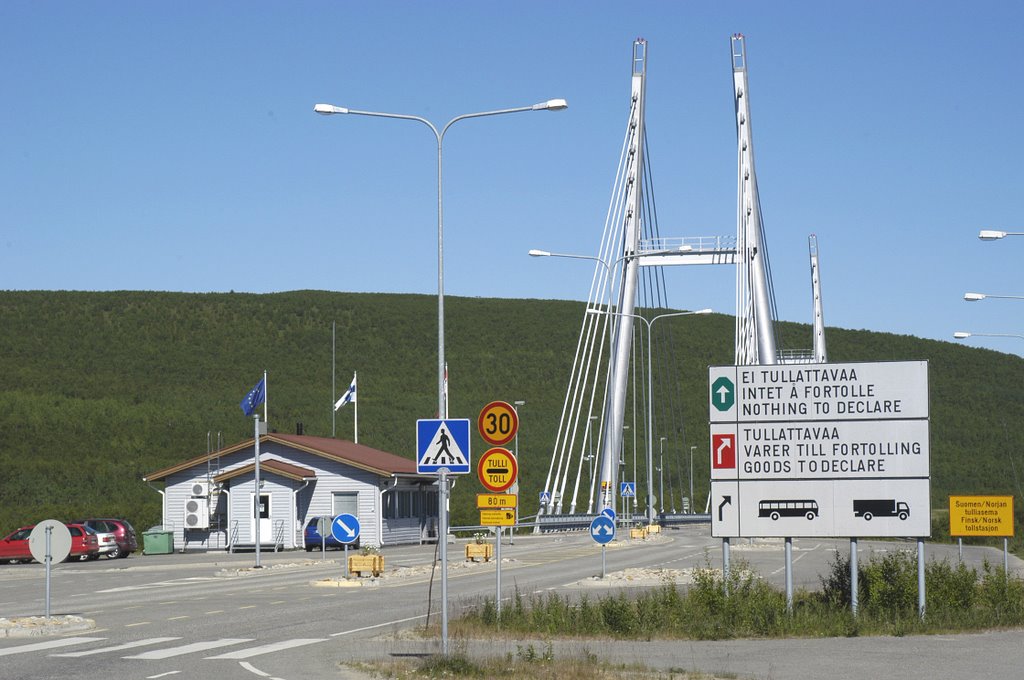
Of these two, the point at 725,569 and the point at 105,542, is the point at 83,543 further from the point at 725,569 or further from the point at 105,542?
the point at 725,569

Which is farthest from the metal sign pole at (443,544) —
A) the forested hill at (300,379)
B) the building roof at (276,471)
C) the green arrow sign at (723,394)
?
the forested hill at (300,379)

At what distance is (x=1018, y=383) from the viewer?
146m

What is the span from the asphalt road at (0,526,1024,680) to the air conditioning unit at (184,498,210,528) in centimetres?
1149

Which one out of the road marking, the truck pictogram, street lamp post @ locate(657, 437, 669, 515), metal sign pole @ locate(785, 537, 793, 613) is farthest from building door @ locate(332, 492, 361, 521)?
the road marking

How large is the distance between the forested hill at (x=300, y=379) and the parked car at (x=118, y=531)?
45.9 feet

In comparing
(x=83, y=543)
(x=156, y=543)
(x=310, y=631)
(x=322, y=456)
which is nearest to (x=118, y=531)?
(x=83, y=543)

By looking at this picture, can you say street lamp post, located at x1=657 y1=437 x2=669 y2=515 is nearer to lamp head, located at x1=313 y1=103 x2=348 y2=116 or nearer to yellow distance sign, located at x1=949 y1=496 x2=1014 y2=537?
yellow distance sign, located at x1=949 y1=496 x2=1014 y2=537

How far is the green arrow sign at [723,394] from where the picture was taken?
70.9 feet

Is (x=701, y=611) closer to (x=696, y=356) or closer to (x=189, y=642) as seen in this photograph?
(x=189, y=642)

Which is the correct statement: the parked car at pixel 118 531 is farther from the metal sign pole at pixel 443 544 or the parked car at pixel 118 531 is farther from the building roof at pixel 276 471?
the metal sign pole at pixel 443 544

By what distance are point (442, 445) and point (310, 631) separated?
596 cm

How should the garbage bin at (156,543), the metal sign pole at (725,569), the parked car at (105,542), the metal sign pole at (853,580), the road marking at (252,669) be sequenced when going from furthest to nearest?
the garbage bin at (156,543) → the parked car at (105,542) → the metal sign pole at (725,569) → the metal sign pole at (853,580) → the road marking at (252,669)

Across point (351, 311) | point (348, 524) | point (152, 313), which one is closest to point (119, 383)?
point (152, 313)

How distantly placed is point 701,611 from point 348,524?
1218 centimetres
